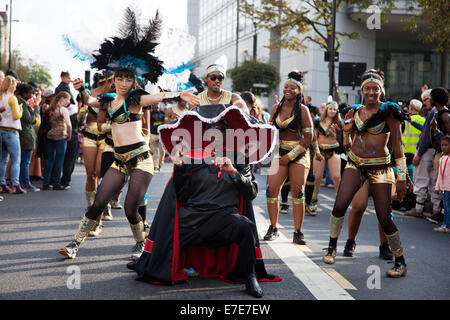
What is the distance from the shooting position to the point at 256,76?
1515 inches

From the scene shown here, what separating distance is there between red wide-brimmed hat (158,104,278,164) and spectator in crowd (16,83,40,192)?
7532 millimetres

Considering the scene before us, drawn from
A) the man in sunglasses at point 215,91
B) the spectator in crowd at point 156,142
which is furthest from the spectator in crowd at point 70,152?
the man in sunglasses at point 215,91

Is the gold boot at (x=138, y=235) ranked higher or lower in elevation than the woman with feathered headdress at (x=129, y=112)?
lower

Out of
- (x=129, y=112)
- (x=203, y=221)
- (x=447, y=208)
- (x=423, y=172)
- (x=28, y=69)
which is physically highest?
(x=28, y=69)

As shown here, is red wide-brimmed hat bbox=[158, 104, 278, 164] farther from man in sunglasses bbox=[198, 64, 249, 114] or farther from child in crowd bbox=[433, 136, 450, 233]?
child in crowd bbox=[433, 136, 450, 233]

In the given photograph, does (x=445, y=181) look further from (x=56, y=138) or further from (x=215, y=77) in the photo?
(x=56, y=138)

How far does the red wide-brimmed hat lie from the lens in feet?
16.8

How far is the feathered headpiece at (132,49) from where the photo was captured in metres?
6.22

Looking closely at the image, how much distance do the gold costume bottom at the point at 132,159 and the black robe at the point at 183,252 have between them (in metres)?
0.99

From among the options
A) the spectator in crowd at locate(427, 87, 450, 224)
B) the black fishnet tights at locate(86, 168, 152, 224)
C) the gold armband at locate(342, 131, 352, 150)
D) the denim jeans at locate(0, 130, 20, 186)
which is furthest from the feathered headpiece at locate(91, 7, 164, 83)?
the denim jeans at locate(0, 130, 20, 186)

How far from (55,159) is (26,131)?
1030 millimetres

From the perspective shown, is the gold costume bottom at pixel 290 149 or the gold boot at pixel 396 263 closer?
the gold boot at pixel 396 263

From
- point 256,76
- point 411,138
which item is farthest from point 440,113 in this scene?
point 256,76

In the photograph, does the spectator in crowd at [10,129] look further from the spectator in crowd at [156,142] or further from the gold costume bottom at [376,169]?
the gold costume bottom at [376,169]
